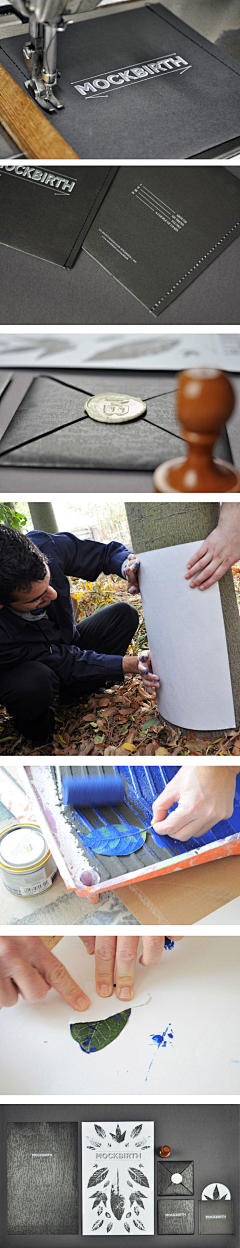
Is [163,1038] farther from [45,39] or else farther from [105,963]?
[45,39]

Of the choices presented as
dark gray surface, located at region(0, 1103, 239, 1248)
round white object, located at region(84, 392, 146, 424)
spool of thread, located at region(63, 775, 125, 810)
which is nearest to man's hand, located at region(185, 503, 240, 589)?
round white object, located at region(84, 392, 146, 424)

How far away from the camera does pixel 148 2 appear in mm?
1246

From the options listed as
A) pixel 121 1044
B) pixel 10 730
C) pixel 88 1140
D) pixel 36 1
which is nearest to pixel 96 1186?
pixel 88 1140

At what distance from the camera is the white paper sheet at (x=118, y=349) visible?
1297 millimetres

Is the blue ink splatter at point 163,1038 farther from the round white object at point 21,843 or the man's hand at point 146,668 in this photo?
the man's hand at point 146,668

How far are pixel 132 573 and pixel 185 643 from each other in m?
0.14

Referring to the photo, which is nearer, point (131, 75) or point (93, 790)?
point (131, 75)

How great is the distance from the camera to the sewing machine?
3.66 ft

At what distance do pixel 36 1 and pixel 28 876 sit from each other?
4.81 feet

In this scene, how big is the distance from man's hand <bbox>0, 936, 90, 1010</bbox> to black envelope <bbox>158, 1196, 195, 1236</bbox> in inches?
21.5

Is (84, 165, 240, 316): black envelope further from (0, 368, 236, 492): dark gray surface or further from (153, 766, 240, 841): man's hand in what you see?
(153, 766, 240, 841): man's hand

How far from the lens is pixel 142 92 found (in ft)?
4.04

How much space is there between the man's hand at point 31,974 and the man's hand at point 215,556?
108 cm

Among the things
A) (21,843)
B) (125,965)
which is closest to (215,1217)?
(125,965)
